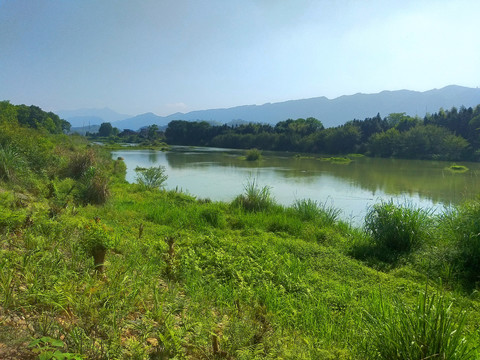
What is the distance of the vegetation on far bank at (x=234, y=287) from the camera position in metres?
1.84

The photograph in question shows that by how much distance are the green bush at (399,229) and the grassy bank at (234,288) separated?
0.02 metres

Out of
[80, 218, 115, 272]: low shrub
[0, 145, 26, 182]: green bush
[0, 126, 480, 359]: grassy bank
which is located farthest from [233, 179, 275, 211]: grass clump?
[80, 218, 115, 272]: low shrub

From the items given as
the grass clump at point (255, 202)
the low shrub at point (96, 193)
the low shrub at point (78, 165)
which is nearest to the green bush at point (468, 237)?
the grass clump at point (255, 202)

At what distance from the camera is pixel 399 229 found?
17.9 ft

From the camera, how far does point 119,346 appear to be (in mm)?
1780

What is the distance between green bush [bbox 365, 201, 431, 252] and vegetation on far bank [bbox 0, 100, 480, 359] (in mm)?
18

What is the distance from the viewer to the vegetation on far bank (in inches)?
72.3

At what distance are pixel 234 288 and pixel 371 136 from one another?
49.4 meters

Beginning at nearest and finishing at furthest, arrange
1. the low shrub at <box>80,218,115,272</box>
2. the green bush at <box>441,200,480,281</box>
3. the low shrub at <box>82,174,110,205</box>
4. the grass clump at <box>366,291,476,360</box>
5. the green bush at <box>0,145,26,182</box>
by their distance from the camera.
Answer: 1. the grass clump at <box>366,291,476,360</box>
2. the low shrub at <box>80,218,115,272</box>
3. the green bush at <box>441,200,480,281</box>
4. the green bush at <box>0,145,26,182</box>
5. the low shrub at <box>82,174,110,205</box>

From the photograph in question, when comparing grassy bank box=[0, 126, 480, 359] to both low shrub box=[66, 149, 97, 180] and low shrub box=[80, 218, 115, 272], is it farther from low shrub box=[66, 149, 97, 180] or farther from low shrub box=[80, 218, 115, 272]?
low shrub box=[66, 149, 97, 180]

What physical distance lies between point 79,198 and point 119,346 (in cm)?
705

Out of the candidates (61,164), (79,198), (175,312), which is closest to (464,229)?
(175,312)

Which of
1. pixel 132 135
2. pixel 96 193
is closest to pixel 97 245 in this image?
pixel 96 193

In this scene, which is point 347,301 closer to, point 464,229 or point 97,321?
point 97,321
